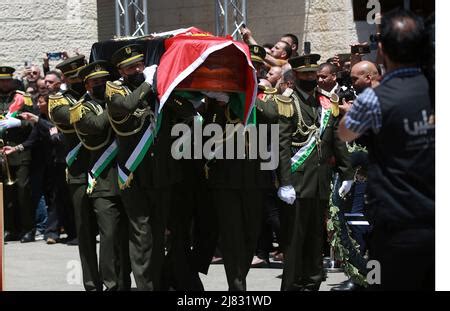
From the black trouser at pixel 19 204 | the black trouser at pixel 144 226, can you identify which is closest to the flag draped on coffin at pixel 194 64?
the black trouser at pixel 144 226

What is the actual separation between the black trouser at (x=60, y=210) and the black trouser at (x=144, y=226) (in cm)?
453

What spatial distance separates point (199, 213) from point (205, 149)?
27.2 inches

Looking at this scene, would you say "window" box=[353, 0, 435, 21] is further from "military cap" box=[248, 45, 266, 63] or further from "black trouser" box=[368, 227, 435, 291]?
"black trouser" box=[368, 227, 435, 291]

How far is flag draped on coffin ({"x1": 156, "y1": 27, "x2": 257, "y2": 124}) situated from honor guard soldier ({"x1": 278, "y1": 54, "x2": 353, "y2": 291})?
368 mm

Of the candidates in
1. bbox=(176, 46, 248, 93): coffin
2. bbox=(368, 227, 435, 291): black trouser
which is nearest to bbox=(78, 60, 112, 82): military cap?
bbox=(176, 46, 248, 93): coffin

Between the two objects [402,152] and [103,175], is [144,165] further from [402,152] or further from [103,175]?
[402,152]

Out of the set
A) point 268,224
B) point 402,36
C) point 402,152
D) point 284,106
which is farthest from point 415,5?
point 268,224

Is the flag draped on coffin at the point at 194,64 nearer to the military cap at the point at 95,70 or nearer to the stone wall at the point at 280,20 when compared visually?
the military cap at the point at 95,70

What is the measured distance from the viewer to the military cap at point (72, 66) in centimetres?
907

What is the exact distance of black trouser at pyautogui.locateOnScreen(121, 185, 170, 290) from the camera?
8.26m

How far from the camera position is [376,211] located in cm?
579

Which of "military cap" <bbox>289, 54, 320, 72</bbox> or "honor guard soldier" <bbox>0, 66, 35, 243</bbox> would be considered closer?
"military cap" <bbox>289, 54, 320, 72</bbox>

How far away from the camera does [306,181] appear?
28.4 feet
